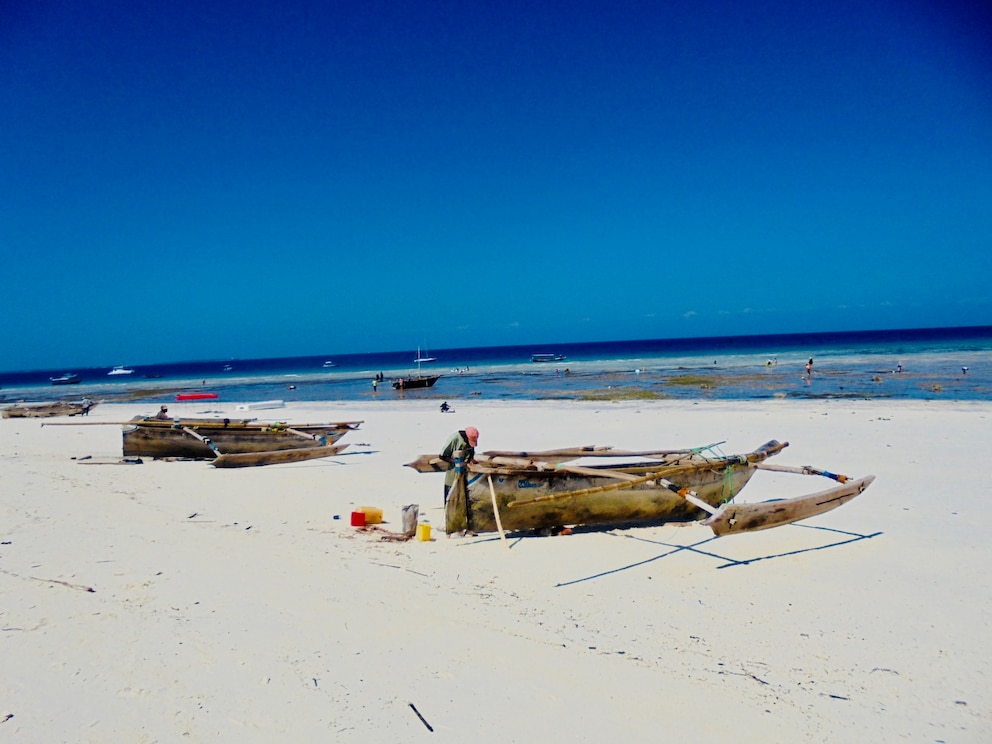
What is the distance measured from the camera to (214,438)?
44.5 feet

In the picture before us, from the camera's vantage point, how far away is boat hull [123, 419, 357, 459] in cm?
1360

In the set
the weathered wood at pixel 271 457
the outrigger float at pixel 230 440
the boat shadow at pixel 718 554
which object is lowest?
the boat shadow at pixel 718 554

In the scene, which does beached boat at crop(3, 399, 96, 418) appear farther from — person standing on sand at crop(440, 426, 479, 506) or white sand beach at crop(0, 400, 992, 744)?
person standing on sand at crop(440, 426, 479, 506)

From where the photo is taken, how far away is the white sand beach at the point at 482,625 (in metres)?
3.98

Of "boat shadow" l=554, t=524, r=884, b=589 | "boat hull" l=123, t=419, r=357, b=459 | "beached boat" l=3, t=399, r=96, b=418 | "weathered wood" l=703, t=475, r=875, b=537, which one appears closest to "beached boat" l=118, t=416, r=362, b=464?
"boat hull" l=123, t=419, r=357, b=459

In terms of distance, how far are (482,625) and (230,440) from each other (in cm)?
1018

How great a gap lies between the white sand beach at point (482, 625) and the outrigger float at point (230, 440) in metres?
3.08

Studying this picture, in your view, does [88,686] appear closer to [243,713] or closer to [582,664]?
[243,713]

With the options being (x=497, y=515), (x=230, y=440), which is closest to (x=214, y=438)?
(x=230, y=440)

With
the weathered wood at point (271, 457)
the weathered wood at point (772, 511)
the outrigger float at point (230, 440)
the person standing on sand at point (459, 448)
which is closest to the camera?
the weathered wood at point (772, 511)

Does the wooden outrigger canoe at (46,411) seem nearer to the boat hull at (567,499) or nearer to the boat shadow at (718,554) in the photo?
the boat hull at (567,499)

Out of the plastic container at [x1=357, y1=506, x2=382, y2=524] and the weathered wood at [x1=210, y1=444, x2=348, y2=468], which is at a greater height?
the weathered wood at [x1=210, y1=444, x2=348, y2=468]

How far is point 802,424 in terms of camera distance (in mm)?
17453

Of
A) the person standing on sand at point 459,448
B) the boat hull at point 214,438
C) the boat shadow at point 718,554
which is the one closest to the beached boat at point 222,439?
the boat hull at point 214,438
